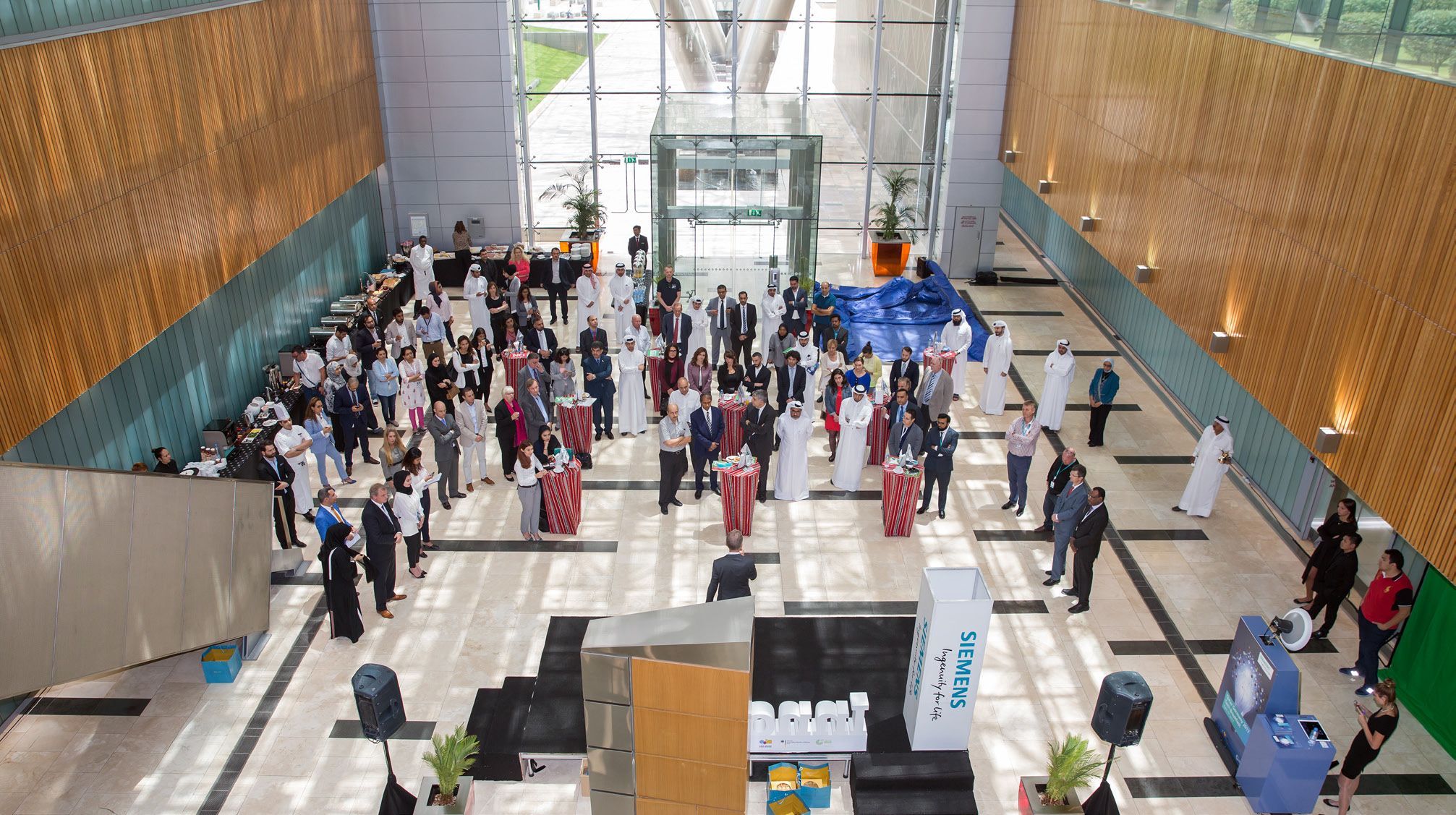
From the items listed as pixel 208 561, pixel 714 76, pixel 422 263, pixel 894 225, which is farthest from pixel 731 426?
pixel 714 76

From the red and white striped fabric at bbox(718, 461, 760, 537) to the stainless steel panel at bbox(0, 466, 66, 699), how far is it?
19.6ft

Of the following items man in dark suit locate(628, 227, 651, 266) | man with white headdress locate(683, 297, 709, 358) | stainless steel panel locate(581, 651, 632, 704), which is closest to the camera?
stainless steel panel locate(581, 651, 632, 704)

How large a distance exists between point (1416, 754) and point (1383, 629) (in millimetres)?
1044

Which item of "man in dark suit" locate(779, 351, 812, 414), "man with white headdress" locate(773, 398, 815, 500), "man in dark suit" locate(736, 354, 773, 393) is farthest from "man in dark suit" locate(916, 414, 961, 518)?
"man in dark suit" locate(736, 354, 773, 393)

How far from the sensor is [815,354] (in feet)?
45.0

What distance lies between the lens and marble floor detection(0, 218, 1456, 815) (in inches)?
318

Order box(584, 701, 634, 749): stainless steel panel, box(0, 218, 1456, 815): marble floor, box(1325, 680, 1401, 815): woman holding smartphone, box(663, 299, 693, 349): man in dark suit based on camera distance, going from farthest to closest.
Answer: box(663, 299, 693, 349): man in dark suit → box(0, 218, 1456, 815): marble floor → box(1325, 680, 1401, 815): woman holding smartphone → box(584, 701, 634, 749): stainless steel panel

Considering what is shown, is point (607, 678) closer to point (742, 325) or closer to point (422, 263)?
point (742, 325)

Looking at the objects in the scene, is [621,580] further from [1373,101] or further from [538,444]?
[1373,101]

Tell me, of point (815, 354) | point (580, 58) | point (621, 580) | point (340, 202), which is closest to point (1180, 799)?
point (621, 580)

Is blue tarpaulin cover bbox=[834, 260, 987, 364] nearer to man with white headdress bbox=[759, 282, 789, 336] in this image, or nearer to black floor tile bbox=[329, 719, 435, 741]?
man with white headdress bbox=[759, 282, 789, 336]

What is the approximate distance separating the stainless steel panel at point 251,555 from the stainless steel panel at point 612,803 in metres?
3.99

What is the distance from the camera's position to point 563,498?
11.1 meters

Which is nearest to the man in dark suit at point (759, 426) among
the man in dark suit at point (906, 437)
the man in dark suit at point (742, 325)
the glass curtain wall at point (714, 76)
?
the man in dark suit at point (906, 437)
